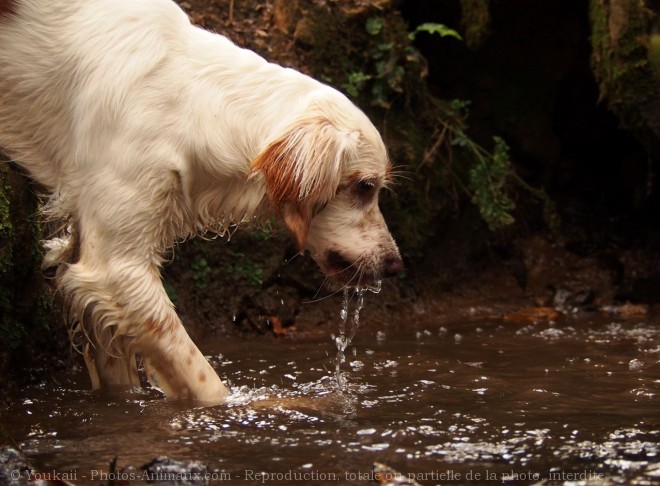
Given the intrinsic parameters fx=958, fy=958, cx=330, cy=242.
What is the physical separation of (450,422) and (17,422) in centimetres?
183

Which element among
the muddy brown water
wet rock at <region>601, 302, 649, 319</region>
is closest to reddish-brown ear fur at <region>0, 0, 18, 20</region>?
the muddy brown water

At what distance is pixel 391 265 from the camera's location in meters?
4.56

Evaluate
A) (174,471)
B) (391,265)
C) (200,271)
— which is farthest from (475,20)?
(174,471)

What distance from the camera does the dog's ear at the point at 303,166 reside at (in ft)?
13.6

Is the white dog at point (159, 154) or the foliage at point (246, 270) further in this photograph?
the foliage at point (246, 270)

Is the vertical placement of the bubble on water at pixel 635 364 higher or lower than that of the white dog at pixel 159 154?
lower

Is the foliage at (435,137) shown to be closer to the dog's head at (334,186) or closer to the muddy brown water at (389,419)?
the muddy brown water at (389,419)

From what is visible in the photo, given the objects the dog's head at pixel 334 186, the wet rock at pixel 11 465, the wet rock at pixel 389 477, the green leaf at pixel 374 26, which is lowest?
the wet rock at pixel 11 465

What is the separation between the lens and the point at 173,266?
6.31 metres

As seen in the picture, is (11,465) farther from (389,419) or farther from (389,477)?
(389,419)

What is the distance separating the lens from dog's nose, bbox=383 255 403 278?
179 inches

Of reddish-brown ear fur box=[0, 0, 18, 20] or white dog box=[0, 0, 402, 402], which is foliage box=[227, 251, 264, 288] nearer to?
white dog box=[0, 0, 402, 402]

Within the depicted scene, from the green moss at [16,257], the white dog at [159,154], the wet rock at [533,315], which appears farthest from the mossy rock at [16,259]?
the wet rock at [533,315]

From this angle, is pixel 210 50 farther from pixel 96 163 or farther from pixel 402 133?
pixel 402 133
